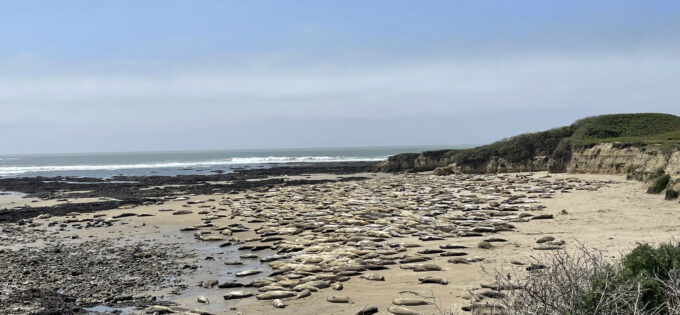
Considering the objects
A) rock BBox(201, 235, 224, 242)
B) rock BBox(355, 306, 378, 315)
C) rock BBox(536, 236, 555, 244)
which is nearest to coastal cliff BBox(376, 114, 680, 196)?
rock BBox(536, 236, 555, 244)

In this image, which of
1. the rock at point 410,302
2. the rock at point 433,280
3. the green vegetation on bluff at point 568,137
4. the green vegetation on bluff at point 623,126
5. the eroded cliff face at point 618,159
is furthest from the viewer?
the green vegetation on bluff at point 623,126

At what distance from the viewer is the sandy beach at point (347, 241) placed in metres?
8.05

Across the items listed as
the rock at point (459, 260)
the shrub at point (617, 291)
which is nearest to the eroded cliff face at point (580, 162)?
the rock at point (459, 260)

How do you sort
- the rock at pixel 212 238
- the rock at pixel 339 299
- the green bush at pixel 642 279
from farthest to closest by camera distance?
the rock at pixel 212 238 < the rock at pixel 339 299 < the green bush at pixel 642 279

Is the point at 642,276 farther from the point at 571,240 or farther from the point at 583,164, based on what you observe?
the point at 583,164

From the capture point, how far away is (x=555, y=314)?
419 cm

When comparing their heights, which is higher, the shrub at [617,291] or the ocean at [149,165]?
the shrub at [617,291]

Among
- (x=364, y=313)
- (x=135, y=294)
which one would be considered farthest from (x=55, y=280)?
(x=364, y=313)

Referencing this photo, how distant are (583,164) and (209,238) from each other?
2516cm

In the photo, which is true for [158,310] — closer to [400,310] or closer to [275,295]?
[275,295]

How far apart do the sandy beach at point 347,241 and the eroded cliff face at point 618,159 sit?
232cm

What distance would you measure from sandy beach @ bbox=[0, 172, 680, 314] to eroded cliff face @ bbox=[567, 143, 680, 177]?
2.32 metres

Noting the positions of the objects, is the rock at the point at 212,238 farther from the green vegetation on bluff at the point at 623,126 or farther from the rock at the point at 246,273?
the green vegetation on bluff at the point at 623,126

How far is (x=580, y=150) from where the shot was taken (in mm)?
31750
